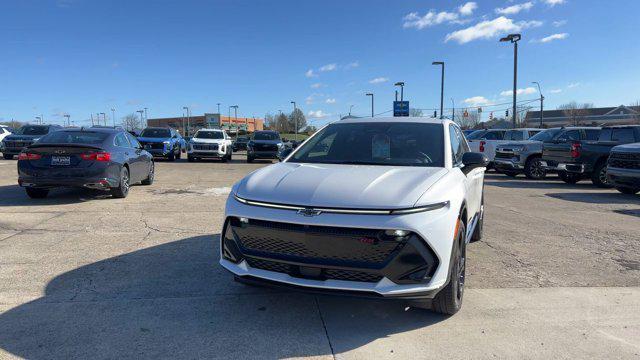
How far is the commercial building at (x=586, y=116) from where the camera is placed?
6874 cm

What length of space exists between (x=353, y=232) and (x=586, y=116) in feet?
282

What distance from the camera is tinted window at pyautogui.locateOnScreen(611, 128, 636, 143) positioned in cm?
1353

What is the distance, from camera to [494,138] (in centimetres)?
1972

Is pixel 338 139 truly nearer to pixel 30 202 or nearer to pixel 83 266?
pixel 83 266

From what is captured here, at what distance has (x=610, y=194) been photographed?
1256cm

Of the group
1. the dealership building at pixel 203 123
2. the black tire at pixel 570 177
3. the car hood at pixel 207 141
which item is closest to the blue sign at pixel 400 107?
the car hood at pixel 207 141

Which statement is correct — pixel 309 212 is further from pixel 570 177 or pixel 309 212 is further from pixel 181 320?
pixel 570 177

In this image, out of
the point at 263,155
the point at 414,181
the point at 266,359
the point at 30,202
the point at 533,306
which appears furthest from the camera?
the point at 263,155

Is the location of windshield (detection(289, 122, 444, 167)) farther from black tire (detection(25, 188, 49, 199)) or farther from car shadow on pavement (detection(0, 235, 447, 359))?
black tire (detection(25, 188, 49, 199))

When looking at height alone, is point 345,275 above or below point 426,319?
above

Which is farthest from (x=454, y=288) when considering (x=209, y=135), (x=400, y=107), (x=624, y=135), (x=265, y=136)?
(x=400, y=107)

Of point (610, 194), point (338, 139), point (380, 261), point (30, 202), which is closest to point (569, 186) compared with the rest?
point (610, 194)

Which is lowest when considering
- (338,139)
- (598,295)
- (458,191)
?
(598,295)

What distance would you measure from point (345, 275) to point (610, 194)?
12.1 metres
